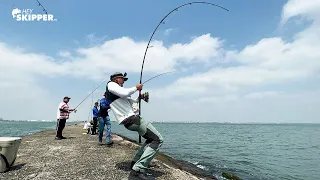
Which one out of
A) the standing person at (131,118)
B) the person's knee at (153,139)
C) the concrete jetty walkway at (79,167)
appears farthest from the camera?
the concrete jetty walkway at (79,167)

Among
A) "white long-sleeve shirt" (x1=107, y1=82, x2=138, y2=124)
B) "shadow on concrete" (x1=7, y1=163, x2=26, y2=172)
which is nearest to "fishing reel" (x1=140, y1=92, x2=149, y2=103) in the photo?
"white long-sleeve shirt" (x1=107, y1=82, x2=138, y2=124)

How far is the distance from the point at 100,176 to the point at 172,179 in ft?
5.05

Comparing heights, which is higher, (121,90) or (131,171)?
(121,90)

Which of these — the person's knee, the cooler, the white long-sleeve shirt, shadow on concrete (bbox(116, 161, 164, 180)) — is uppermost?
the white long-sleeve shirt

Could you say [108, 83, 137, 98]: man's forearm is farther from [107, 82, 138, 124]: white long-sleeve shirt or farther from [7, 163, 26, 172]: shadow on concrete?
Answer: [7, 163, 26, 172]: shadow on concrete

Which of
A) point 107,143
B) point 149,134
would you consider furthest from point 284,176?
point 149,134

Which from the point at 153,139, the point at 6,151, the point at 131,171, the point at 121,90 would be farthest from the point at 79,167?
the point at 121,90

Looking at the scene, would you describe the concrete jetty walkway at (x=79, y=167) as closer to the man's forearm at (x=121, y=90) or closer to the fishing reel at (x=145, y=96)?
the fishing reel at (x=145, y=96)

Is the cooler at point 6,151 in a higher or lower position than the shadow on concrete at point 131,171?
higher

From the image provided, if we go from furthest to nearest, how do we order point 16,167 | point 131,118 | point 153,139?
1. point 16,167
2. point 153,139
3. point 131,118

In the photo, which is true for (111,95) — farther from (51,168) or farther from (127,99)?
(51,168)

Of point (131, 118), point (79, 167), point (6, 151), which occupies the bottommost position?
point (79, 167)

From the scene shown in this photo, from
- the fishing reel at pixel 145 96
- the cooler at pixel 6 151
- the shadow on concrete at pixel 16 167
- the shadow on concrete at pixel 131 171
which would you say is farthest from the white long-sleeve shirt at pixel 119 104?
the shadow on concrete at pixel 16 167

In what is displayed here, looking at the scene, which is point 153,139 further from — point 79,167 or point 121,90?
point 79,167
